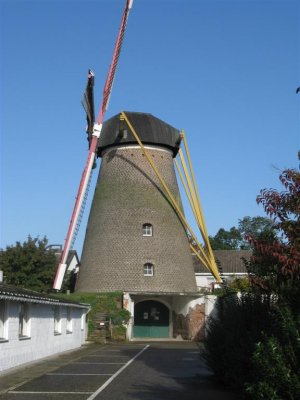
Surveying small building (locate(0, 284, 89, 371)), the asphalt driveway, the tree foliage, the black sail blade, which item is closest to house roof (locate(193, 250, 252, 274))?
the black sail blade

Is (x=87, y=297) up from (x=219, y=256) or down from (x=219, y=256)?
down

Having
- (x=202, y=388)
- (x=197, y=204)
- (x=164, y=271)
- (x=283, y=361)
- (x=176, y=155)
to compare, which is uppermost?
(x=176, y=155)

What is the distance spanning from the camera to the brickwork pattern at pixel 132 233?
37.1 meters

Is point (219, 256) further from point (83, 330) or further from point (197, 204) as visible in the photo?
point (83, 330)

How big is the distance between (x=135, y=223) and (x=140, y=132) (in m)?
6.18

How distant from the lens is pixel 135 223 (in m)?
37.8

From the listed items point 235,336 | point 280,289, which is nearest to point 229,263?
point 235,336

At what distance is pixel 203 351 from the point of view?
14.7 m

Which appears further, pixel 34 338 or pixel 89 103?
pixel 89 103

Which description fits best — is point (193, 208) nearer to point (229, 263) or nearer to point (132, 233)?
point (132, 233)

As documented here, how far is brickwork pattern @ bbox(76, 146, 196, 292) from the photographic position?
122ft

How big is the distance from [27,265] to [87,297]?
679 centimetres

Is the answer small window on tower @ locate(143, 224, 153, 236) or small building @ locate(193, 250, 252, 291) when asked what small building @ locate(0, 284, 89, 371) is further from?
small building @ locate(193, 250, 252, 291)

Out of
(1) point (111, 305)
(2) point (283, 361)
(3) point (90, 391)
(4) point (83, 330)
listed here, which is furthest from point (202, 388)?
(1) point (111, 305)
